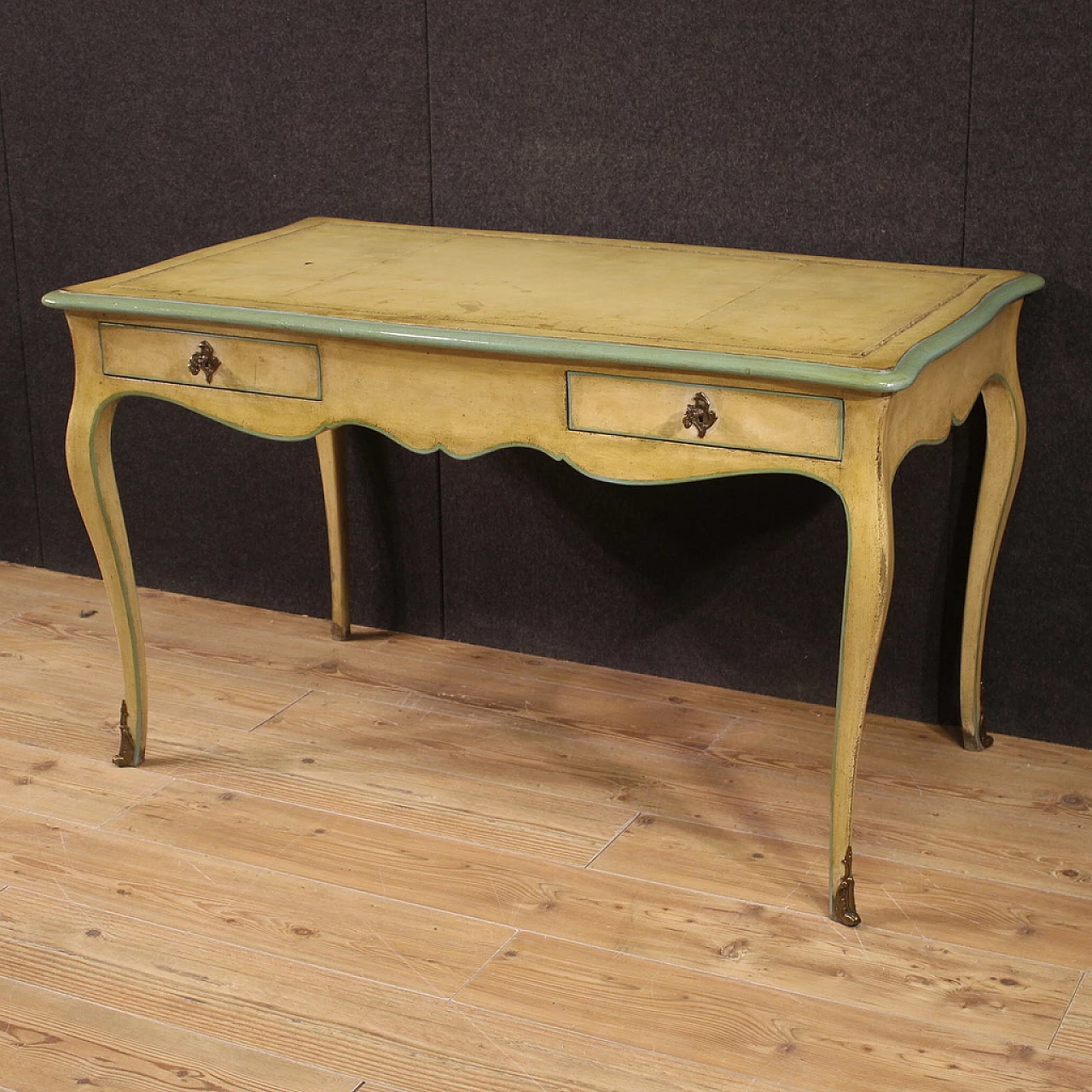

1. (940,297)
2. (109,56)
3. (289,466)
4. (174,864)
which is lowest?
(174,864)

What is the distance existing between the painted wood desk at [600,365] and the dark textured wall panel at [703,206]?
11 centimetres

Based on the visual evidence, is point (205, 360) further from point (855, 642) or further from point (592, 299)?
point (855, 642)

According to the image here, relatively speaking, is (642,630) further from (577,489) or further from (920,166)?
(920,166)

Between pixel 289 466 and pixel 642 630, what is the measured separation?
29.1 inches

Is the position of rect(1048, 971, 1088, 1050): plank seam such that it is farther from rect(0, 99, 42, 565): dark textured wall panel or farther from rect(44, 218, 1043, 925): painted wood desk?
rect(0, 99, 42, 565): dark textured wall panel

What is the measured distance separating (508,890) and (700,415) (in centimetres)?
68

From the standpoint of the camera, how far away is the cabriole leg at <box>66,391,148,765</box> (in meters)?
2.26

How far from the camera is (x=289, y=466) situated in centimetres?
297

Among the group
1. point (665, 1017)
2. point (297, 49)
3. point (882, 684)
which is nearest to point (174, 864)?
point (665, 1017)

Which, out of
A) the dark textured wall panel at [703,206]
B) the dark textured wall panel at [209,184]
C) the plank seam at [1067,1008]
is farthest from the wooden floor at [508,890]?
the dark textured wall panel at [209,184]

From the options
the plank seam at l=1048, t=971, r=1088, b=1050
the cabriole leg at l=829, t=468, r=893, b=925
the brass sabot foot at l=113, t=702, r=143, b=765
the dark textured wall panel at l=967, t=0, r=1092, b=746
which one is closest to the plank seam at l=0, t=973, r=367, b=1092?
the brass sabot foot at l=113, t=702, r=143, b=765

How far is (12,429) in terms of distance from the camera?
3.23 meters

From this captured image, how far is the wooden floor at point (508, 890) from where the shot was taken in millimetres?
1777

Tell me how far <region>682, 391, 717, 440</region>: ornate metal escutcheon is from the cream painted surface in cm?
6
